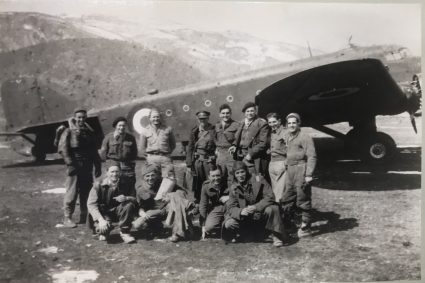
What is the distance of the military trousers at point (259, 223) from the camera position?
3.73m

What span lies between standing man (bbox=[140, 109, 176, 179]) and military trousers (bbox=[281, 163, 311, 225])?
4.26ft

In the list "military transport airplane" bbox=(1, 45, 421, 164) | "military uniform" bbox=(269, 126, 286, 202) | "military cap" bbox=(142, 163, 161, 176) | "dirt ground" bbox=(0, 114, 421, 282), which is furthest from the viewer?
"military transport airplane" bbox=(1, 45, 421, 164)

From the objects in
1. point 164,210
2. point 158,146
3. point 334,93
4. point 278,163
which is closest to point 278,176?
point 278,163

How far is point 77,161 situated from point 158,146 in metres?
0.91

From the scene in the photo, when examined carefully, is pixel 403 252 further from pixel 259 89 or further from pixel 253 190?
pixel 259 89

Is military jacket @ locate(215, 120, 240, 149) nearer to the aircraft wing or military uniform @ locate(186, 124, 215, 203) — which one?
military uniform @ locate(186, 124, 215, 203)

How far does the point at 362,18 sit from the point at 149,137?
321 centimetres

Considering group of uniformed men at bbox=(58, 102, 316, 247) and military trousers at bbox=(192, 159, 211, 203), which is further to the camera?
military trousers at bbox=(192, 159, 211, 203)

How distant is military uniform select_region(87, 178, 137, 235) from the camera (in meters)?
3.84

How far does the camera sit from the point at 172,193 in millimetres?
3986

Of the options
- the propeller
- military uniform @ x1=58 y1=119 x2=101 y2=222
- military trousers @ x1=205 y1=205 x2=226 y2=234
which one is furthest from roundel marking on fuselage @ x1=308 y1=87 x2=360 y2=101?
military uniform @ x1=58 y1=119 x2=101 y2=222

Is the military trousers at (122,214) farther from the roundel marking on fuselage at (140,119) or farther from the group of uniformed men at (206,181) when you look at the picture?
the roundel marking on fuselage at (140,119)

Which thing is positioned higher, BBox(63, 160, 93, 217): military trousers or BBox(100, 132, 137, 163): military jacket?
BBox(100, 132, 137, 163): military jacket

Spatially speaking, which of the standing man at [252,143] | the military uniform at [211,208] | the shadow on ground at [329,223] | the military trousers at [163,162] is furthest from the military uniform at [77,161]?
the shadow on ground at [329,223]
